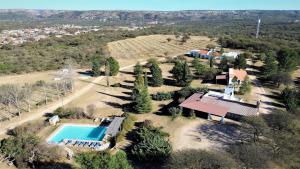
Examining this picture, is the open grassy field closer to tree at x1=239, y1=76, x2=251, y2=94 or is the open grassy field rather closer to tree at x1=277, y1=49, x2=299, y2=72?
tree at x1=277, y1=49, x2=299, y2=72

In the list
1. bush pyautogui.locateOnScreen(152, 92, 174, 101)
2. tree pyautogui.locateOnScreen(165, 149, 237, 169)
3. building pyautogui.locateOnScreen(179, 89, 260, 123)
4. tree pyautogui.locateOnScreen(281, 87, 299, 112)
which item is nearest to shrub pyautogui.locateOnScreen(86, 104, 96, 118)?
bush pyautogui.locateOnScreen(152, 92, 174, 101)

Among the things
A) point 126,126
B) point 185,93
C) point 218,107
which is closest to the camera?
point 126,126

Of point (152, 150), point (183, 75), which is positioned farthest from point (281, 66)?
point (152, 150)

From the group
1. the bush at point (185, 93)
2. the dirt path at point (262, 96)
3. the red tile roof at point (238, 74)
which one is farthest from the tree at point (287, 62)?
the bush at point (185, 93)

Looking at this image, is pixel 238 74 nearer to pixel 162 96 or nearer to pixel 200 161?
pixel 162 96

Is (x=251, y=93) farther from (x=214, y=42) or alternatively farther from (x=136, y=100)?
(x=214, y=42)

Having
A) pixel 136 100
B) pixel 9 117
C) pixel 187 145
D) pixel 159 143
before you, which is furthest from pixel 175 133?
pixel 9 117

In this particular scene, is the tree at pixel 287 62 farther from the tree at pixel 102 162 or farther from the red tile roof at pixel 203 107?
the tree at pixel 102 162
